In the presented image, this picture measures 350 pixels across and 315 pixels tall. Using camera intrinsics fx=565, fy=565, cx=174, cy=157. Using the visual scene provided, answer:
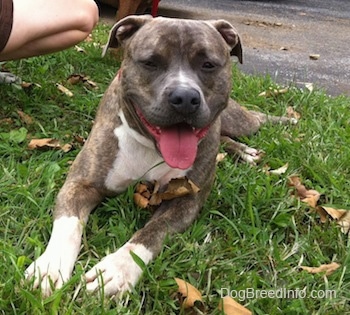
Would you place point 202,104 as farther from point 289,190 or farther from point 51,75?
point 51,75

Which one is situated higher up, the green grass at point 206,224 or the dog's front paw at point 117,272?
the dog's front paw at point 117,272

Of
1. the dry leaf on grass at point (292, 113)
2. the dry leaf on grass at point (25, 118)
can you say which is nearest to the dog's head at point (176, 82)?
the dry leaf on grass at point (25, 118)

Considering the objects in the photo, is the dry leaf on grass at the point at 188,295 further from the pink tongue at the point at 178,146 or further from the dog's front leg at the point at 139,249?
the pink tongue at the point at 178,146

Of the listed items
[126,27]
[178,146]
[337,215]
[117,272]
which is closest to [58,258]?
[117,272]

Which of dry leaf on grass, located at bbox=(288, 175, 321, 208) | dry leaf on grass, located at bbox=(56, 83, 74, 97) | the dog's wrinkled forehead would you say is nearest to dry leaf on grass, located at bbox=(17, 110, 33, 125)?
dry leaf on grass, located at bbox=(56, 83, 74, 97)

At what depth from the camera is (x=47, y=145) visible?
132 inches

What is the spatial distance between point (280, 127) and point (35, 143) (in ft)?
5.84

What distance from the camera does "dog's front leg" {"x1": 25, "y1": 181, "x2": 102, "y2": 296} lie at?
2.16 m

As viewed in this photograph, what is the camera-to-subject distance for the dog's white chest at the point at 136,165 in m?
2.92

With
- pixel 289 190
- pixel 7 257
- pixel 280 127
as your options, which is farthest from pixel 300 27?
pixel 7 257

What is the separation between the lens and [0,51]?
127 inches

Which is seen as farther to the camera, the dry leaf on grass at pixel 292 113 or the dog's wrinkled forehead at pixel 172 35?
the dry leaf on grass at pixel 292 113

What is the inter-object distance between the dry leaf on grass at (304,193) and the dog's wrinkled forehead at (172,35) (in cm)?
84

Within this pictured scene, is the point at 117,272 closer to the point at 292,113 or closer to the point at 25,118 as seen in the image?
the point at 25,118
